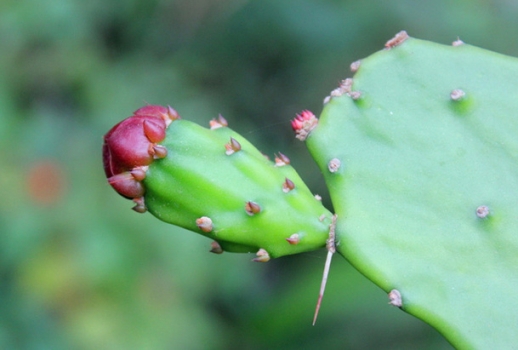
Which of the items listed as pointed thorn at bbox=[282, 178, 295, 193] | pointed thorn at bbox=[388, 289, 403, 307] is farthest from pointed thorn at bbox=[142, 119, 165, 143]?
pointed thorn at bbox=[388, 289, 403, 307]

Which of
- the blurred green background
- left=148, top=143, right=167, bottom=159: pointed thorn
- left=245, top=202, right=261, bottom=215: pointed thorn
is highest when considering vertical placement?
left=148, top=143, right=167, bottom=159: pointed thorn

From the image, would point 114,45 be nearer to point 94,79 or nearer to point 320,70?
point 94,79

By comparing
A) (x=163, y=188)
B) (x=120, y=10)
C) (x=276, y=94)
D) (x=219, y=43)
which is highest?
(x=163, y=188)

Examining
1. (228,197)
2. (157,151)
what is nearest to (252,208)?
(228,197)

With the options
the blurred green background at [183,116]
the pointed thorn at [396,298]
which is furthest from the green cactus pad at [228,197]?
the blurred green background at [183,116]

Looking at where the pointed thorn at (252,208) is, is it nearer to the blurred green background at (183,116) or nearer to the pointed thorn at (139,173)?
the pointed thorn at (139,173)

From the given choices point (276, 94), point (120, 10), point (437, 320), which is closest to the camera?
point (437, 320)

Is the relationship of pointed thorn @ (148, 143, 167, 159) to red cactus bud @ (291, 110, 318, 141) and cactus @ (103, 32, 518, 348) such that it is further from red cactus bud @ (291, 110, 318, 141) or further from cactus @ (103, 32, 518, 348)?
red cactus bud @ (291, 110, 318, 141)

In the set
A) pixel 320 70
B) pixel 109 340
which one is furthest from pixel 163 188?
pixel 320 70
